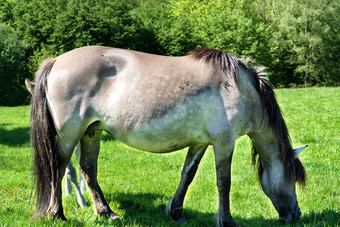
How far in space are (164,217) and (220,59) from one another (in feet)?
6.89

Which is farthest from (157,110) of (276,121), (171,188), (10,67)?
(10,67)

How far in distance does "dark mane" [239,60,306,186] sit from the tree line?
3093 cm

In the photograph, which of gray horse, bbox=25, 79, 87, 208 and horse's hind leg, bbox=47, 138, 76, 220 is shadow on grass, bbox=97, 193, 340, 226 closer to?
gray horse, bbox=25, 79, 87, 208

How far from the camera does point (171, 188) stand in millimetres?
5531

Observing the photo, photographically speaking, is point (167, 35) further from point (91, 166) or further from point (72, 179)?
point (91, 166)

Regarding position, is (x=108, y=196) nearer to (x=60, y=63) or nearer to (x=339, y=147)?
(x=60, y=63)

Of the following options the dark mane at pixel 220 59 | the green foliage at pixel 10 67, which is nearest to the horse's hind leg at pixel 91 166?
the dark mane at pixel 220 59

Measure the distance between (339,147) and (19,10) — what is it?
42.7 m

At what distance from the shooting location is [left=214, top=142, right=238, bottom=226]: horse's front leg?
12.3 feet

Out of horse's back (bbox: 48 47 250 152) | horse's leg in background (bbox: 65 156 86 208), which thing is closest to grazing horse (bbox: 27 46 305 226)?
horse's back (bbox: 48 47 250 152)

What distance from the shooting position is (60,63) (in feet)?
12.7

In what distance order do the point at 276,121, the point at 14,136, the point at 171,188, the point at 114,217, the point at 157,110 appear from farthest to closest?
the point at 14,136
the point at 171,188
the point at 114,217
the point at 276,121
the point at 157,110

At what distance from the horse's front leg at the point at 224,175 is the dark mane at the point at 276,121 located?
63 cm

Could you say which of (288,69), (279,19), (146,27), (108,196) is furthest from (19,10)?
(108,196)
